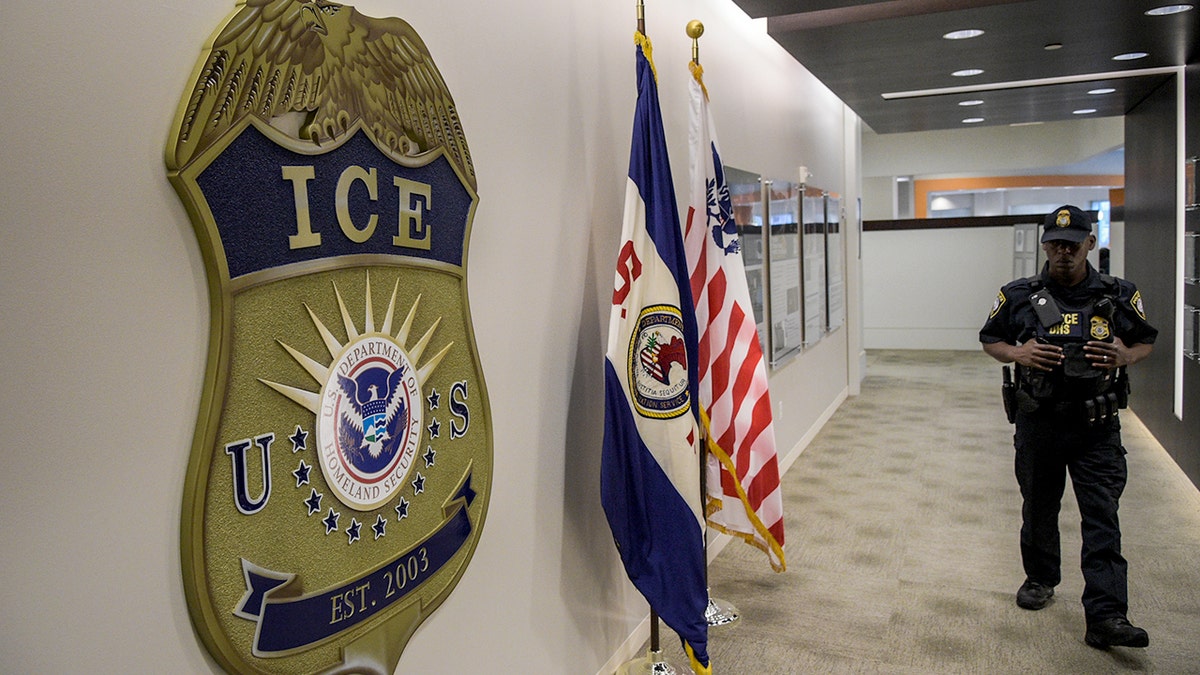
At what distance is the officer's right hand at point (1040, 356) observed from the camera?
128 inches

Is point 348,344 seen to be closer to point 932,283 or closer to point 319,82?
point 319,82

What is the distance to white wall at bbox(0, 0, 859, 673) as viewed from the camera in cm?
122

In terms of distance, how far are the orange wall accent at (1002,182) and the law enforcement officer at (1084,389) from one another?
45.2 ft

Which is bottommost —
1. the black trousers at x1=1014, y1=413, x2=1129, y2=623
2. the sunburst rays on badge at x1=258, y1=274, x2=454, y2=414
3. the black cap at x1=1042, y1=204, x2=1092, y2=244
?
the black trousers at x1=1014, y1=413, x2=1129, y2=623

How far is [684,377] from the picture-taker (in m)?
2.72

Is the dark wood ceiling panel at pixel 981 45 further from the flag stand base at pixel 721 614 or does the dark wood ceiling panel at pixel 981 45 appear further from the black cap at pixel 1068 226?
the flag stand base at pixel 721 614

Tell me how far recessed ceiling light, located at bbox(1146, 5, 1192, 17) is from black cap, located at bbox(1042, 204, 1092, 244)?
5.22 ft

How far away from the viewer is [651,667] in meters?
2.97

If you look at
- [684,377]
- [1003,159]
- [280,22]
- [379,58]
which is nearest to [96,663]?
[280,22]

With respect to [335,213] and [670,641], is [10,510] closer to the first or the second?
[335,213]

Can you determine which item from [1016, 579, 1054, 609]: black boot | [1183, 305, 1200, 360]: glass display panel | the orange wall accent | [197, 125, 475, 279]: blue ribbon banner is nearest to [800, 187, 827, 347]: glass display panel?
[1183, 305, 1200, 360]: glass display panel

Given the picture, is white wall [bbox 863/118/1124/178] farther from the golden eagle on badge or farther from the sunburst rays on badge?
the sunburst rays on badge

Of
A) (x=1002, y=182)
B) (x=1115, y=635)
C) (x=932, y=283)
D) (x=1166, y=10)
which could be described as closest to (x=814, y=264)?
(x=1166, y=10)

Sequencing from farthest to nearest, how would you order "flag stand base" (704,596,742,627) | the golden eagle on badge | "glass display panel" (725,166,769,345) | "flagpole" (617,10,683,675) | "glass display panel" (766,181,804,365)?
"glass display panel" (766,181,804,365) < "glass display panel" (725,166,769,345) < "flag stand base" (704,596,742,627) < "flagpole" (617,10,683,675) < the golden eagle on badge
